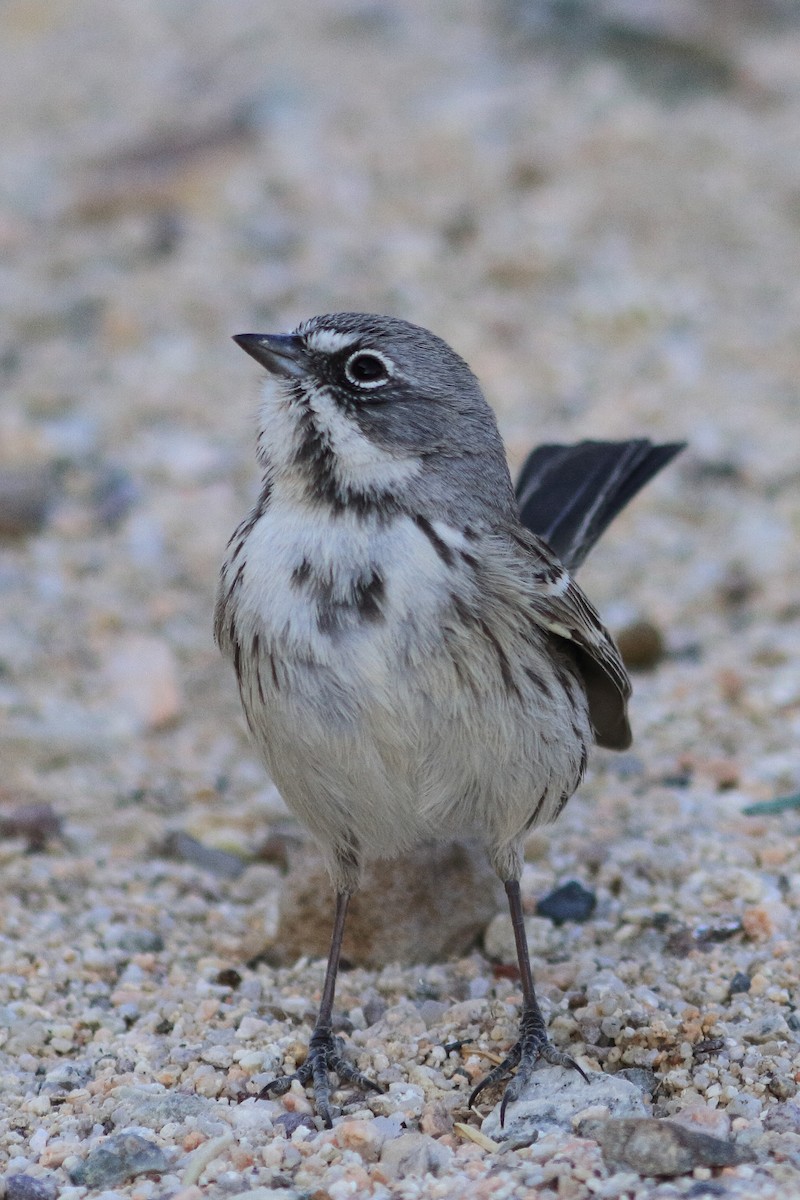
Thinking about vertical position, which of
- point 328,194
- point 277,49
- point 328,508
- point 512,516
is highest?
point 277,49

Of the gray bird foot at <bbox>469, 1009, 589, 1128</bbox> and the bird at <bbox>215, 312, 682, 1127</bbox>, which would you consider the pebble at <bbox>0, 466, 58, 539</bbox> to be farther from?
the gray bird foot at <bbox>469, 1009, 589, 1128</bbox>

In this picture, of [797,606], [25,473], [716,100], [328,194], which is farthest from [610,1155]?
[716,100]

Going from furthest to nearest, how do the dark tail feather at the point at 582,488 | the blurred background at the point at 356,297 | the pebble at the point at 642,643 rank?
the pebble at the point at 642,643, the blurred background at the point at 356,297, the dark tail feather at the point at 582,488

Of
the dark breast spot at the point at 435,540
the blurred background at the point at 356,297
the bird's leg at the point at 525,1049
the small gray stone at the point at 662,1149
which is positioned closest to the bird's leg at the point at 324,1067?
the bird's leg at the point at 525,1049

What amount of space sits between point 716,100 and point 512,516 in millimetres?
7346

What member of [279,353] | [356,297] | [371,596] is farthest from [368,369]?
[356,297]

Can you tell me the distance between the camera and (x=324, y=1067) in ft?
13.6

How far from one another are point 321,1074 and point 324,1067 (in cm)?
4

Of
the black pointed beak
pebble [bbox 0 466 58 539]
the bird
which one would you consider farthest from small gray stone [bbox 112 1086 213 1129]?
pebble [bbox 0 466 58 539]

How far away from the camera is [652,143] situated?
10266 mm

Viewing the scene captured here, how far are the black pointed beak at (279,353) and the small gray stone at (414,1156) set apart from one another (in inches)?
81.8

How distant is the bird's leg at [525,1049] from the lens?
4004 mm

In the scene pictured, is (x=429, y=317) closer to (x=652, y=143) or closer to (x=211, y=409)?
(x=211, y=409)

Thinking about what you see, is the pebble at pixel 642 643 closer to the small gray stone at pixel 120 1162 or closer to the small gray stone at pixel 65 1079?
the small gray stone at pixel 65 1079
